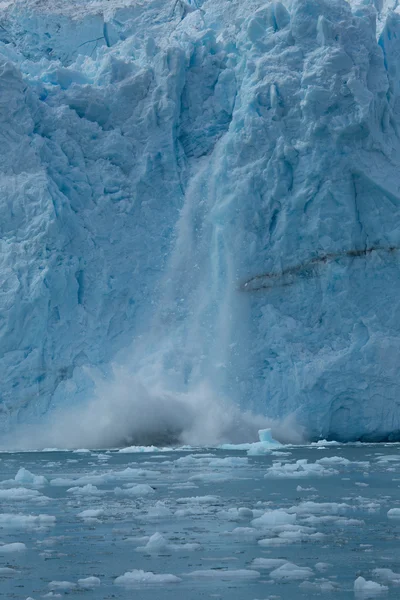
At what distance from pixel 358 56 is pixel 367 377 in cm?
520

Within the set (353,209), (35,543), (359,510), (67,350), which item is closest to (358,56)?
(353,209)

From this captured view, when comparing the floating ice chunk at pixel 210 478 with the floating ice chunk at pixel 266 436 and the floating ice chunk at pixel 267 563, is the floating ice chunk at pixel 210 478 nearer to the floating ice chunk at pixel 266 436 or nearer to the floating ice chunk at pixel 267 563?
the floating ice chunk at pixel 267 563

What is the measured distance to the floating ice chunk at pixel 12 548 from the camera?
5539mm

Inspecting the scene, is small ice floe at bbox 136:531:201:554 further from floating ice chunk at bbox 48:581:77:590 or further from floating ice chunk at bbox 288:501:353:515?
floating ice chunk at bbox 288:501:353:515

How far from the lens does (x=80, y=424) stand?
1496 cm

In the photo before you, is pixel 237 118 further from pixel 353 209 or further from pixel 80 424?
pixel 80 424

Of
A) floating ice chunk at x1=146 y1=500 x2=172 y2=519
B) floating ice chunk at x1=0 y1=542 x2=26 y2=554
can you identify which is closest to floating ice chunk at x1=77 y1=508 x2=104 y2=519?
floating ice chunk at x1=146 y1=500 x2=172 y2=519

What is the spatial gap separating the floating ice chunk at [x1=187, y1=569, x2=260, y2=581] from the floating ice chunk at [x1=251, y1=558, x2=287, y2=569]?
0.15 m

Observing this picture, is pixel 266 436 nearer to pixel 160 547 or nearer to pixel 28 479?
pixel 28 479

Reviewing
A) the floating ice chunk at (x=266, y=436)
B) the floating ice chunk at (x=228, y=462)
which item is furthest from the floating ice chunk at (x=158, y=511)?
the floating ice chunk at (x=266, y=436)

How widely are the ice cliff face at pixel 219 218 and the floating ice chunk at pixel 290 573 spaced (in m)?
9.82

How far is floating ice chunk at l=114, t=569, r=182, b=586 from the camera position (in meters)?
4.75

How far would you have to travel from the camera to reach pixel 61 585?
15.3ft

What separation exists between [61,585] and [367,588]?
55.1 inches
